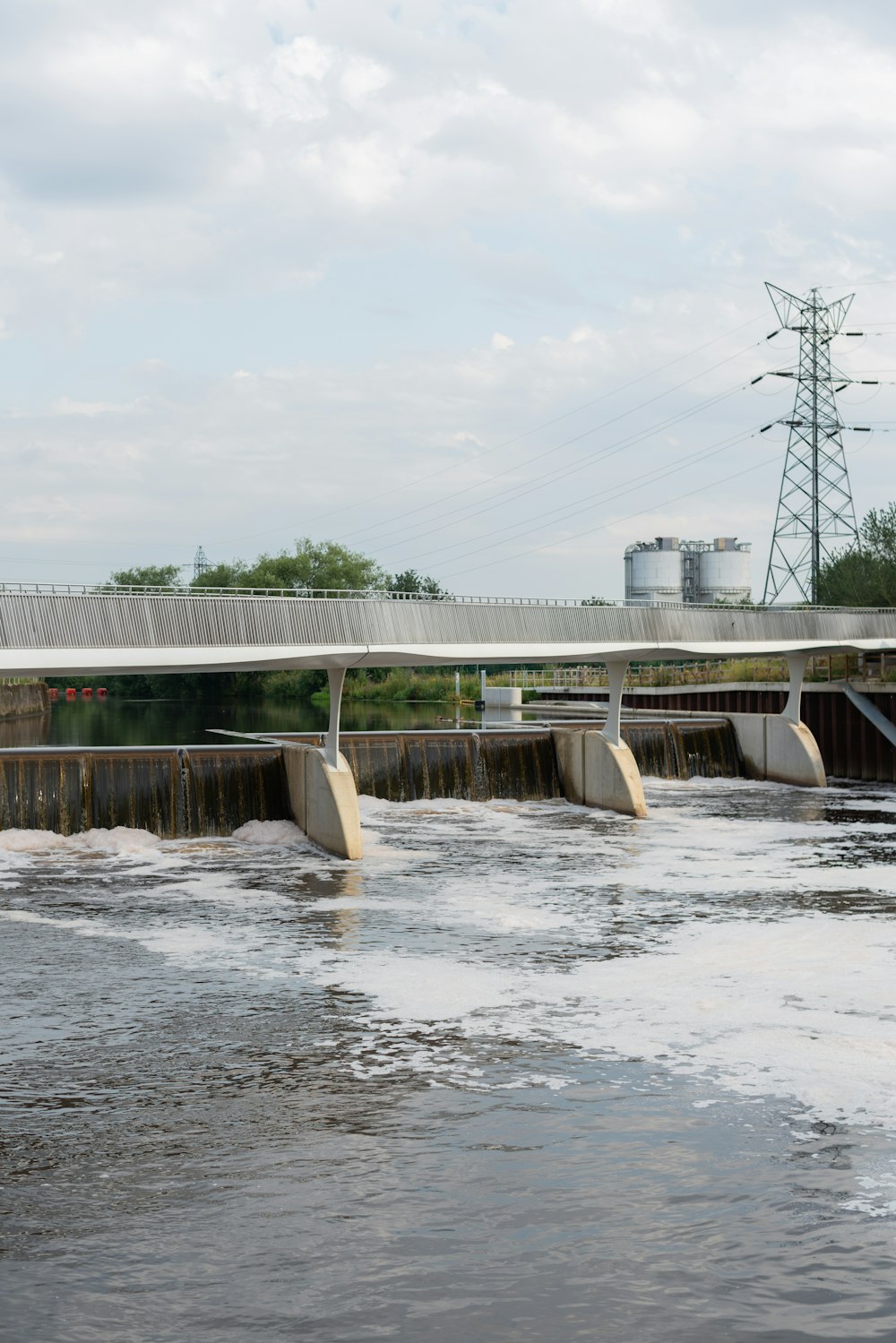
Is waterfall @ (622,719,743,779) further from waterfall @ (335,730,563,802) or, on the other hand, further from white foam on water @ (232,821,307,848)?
white foam on water @ (232,821,307,848)

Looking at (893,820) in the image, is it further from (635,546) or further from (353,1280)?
(635,546)

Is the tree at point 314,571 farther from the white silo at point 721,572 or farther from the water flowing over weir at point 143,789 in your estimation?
the water flowing over weir at point 143,789

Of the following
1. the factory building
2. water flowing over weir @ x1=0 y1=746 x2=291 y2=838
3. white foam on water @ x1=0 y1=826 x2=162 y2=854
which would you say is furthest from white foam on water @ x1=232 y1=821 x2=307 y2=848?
the factory building

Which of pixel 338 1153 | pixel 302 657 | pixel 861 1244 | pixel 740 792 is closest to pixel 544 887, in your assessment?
pixel 302 657

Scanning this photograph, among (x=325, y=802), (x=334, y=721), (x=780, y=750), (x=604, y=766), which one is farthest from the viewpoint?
(x=780, y=750)

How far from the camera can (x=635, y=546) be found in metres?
144

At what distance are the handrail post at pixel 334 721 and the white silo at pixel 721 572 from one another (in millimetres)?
109052

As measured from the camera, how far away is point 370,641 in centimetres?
3503

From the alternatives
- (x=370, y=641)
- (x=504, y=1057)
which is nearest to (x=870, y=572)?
(x=370, y=641)

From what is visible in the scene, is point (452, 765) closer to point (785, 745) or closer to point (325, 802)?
point (325, 802)

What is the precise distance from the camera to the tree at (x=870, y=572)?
210 ft

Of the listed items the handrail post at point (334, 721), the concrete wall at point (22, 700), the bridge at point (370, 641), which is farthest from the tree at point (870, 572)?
the concrete wall at point (22, 700)

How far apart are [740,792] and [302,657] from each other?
17.4m

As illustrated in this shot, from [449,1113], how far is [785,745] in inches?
1452
